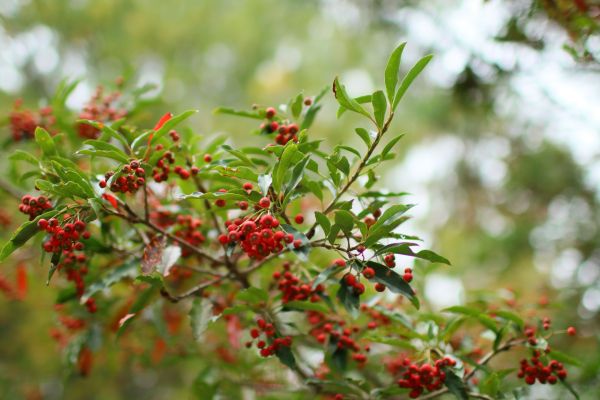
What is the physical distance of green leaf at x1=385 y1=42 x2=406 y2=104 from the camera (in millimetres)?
1128

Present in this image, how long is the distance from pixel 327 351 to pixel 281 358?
184 mm

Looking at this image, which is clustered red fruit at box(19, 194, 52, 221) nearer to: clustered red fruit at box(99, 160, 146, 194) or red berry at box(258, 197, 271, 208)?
clustered red fruit at box(99, 160, 146, 194)

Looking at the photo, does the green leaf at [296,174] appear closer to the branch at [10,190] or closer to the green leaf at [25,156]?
the green leaf at [25,156]

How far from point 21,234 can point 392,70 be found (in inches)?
37.9

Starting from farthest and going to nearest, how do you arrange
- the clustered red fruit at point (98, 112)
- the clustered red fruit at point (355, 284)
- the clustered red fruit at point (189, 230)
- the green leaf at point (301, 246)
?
1. the clustered red fruit at point (98, 112)
2. the clustered red fruit at point (189, 230)
3. the clustered red fruit at point (355, 284)
4. the green leaf at point (301, 246)

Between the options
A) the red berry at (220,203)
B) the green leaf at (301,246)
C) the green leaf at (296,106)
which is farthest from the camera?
the green leaf at (296,106)

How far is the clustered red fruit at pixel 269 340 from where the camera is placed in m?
1.38

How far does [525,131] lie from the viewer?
4.09 metres

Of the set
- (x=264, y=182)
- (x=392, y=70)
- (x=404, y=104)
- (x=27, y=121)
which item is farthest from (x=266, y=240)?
(x=404, y=104)

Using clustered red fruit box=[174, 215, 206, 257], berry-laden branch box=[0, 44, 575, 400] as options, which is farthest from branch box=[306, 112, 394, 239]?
clustered red fruit box=[174, 215, 206, 257]

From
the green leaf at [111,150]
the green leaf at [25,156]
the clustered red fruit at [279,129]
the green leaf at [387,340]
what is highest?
the clustered red fruit at [279,129]

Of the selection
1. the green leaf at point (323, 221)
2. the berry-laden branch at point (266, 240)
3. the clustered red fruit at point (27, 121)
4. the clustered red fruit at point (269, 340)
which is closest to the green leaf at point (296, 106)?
the berry-laden branch at point (266, 240)

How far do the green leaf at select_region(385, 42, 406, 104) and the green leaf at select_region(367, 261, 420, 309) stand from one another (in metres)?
0.40

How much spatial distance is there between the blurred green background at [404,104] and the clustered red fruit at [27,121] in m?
0.20
